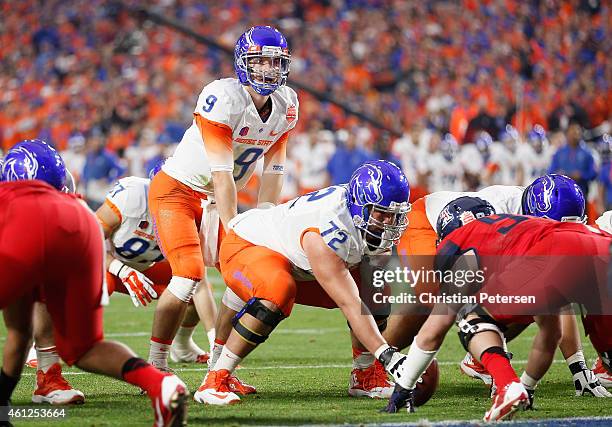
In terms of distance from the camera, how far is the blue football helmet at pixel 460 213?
16.4 ft

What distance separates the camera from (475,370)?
600 centimetres

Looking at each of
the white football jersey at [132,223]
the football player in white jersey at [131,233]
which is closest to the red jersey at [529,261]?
the football player in white jersey at [131,233]

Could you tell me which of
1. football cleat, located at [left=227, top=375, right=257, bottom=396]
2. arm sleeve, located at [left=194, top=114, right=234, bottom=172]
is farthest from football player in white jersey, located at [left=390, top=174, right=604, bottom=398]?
arm sleeve, located at [left=194, top=114, right=234, bottom=172]

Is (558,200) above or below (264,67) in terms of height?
below

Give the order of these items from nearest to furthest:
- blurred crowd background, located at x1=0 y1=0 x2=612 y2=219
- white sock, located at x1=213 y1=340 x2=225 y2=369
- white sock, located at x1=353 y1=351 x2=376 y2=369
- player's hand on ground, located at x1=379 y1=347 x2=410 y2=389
Answer: player's hand on ground, located at x1=379 y1=347 x2=410 y2=389, white sock, located at x1=353 y1=351 x2=376 y2=369, white sock, located at x1=213 y1=340 x2=225 y2=369, blurred crowd background, located at x1=0 y1=0 x2=612 y2=219

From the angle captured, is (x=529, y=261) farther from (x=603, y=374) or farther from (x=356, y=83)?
(x=356, y=83)

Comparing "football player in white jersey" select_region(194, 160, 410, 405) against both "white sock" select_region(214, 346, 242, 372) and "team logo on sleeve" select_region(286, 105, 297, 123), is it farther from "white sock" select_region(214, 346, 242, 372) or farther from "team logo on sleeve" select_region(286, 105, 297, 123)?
"team logo on sleeve" select_region(286, 105, 297, 123)

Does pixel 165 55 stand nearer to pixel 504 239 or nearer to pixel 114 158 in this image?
→ pixel 114 158

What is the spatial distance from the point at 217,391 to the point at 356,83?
15.8 m

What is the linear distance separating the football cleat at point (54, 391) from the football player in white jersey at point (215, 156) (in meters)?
0.64

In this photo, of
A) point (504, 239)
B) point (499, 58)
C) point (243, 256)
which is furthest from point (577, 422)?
point (499, 58)

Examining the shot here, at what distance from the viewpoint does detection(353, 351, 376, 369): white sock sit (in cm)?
543

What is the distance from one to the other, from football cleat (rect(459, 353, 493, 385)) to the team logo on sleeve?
1.72 metres

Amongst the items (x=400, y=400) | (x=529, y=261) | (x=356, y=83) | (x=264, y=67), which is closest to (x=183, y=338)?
(x=264, y=67)
